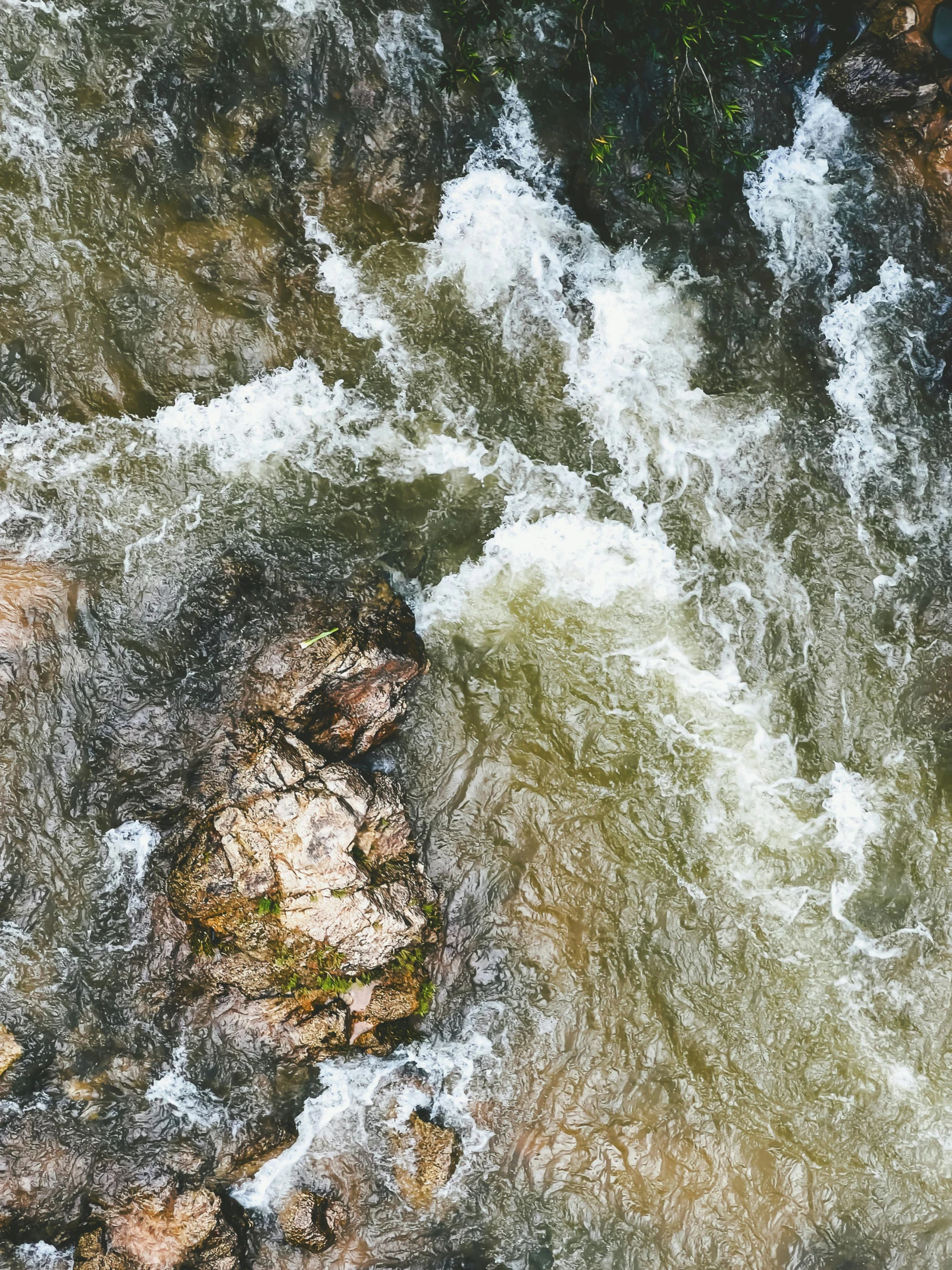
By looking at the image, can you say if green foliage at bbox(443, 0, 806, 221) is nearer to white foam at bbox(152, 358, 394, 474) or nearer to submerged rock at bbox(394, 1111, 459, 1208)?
white foam at bbox(152, 358, 394, 474)

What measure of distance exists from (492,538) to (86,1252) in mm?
9626

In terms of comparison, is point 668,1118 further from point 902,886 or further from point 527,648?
point 527,648

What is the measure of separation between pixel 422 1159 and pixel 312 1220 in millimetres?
1447

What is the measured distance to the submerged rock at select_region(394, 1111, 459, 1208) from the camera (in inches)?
395

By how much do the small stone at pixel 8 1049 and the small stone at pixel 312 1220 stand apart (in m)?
3.66

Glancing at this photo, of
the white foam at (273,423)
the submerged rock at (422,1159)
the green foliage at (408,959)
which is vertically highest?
the white foam at (273,423)

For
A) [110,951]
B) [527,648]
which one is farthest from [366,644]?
[110,951]

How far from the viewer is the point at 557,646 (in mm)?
10508

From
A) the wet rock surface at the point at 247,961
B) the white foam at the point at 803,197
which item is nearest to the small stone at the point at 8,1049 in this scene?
the wet rock surface at the point at 247,961

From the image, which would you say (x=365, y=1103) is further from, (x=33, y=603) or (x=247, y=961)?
(x=33, y=603)

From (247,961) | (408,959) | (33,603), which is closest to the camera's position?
(247,961)

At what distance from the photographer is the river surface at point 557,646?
10.0 meters

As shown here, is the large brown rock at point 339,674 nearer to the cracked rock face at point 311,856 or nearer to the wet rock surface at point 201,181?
the cracked rock face at point 311,856

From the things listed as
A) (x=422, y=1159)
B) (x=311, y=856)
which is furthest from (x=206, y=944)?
(x=422, y=1159)
